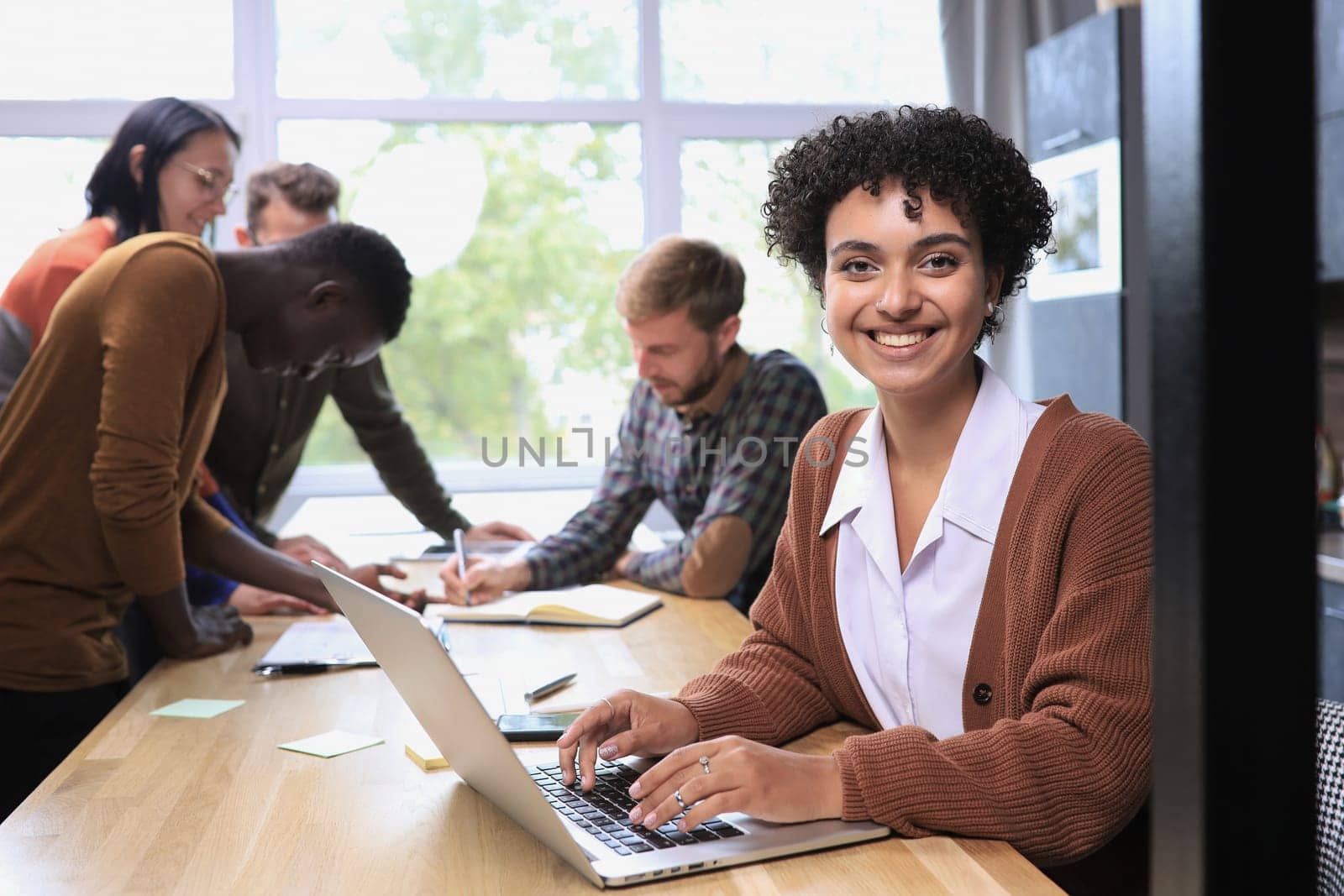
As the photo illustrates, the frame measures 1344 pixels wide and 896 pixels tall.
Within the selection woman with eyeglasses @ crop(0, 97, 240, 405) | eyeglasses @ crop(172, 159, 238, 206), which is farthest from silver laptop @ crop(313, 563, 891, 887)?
eyeglasses @ crop(172, 159, 238, 206)

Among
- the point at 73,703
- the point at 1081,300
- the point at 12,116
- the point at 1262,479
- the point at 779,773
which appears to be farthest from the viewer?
the point at 12,116

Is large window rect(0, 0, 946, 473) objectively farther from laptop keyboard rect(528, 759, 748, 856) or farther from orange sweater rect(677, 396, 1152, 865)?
laptop keyboard rect(528, 759, 748, 856)

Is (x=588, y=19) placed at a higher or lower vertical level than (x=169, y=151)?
higher

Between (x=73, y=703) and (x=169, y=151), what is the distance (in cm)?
107

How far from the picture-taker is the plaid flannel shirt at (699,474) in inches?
93.0

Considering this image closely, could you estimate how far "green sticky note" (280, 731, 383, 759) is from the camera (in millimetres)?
1371

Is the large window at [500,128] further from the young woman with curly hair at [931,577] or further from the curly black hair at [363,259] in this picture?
the young woman with curly hair at [931,577]

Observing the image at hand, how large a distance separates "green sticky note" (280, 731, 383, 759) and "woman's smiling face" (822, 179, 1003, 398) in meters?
0.70

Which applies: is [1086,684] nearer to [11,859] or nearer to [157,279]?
[11,859]

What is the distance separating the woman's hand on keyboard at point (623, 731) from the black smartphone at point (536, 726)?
0.17 meters

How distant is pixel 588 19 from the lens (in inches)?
180

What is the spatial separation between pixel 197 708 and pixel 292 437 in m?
1.45

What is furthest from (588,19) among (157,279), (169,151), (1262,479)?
(1262,479)

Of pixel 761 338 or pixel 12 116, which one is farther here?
pixel 761 338
